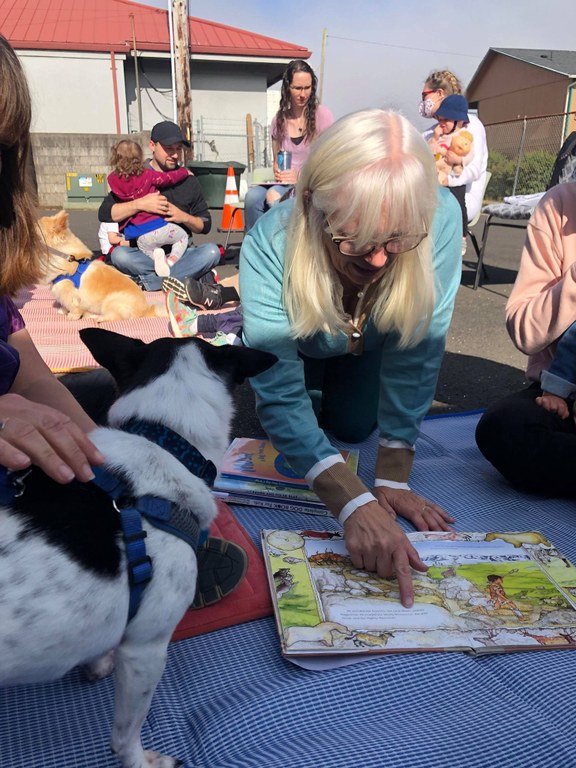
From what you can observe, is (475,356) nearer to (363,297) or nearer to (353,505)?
(363,297)

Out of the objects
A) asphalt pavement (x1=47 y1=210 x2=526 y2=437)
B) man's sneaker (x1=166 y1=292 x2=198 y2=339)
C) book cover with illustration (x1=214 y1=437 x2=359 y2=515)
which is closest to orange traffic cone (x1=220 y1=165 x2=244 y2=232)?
asphalt pavement (x1=47 y1=210 x2=526 y2=437)

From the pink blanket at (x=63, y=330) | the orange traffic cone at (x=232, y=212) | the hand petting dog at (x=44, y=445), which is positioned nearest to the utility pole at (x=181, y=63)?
the orange traffic cone at (x=232, y=212)

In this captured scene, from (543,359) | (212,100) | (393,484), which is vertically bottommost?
(393,484)

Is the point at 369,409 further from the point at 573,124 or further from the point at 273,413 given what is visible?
the point at 573,124

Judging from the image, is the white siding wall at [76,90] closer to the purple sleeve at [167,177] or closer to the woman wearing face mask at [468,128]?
the purple sleeve at [167,177]

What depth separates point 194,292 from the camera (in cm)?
565

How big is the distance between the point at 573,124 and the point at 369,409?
19.0 metres

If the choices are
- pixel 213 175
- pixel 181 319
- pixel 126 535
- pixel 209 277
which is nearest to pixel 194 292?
pixel 181 319

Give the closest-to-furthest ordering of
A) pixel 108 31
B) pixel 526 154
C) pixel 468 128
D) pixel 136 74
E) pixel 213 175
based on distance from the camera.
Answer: pixel 468 128, pixel 213 175, pixel 526 154, pixel 136 74, pixel 108 31

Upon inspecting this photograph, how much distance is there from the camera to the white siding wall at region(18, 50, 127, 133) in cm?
2058

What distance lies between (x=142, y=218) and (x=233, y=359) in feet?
16.8

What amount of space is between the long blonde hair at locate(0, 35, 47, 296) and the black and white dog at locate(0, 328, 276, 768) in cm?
34

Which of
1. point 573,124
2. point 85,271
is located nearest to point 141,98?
point 573,124

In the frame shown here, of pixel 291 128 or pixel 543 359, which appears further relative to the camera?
pixel 291 128
